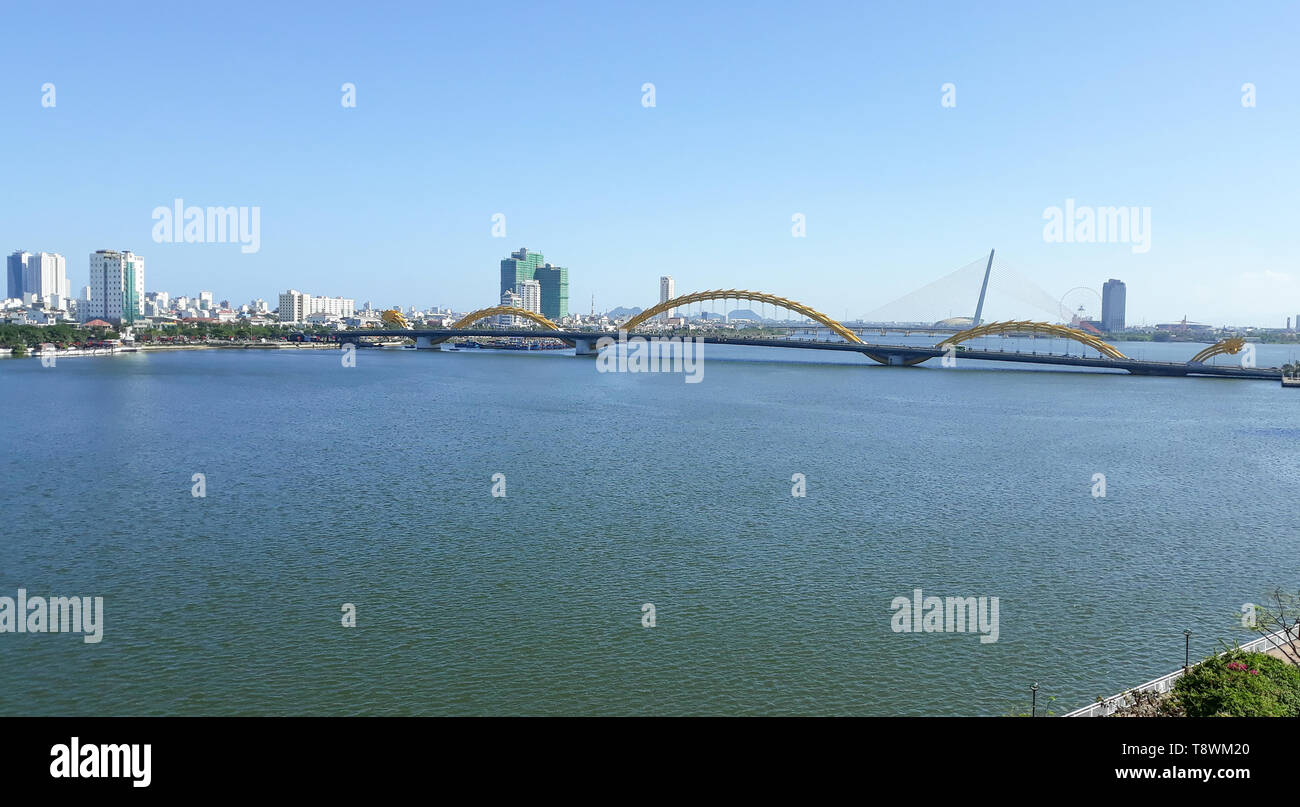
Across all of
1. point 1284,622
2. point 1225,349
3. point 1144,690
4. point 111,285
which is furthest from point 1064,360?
point 111,285

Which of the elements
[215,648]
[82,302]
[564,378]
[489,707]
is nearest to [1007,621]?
[489,707]

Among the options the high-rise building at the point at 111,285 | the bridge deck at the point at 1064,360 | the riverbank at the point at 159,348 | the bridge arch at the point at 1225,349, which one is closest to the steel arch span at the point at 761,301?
the bridge deck at the point at 1064,360

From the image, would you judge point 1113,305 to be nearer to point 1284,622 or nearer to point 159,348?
point 159,348

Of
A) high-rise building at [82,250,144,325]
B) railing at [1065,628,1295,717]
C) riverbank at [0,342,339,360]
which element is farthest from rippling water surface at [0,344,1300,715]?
high-rise building at [82,250,144,325]

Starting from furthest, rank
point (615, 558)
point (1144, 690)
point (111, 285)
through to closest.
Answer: point (111, 285) < point (615, 558) < point (1144, 690)

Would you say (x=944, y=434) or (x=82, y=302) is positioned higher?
(x=82, y=302)
